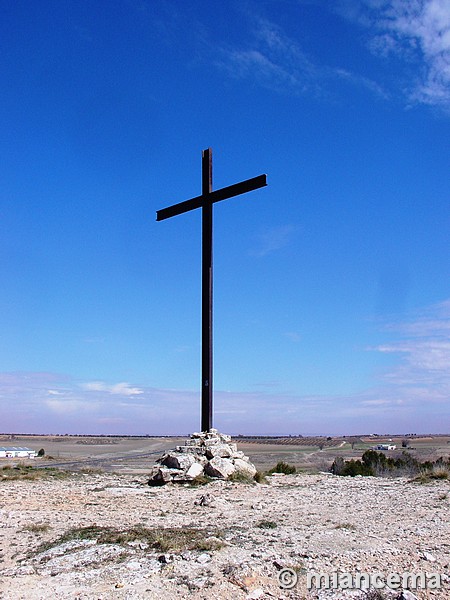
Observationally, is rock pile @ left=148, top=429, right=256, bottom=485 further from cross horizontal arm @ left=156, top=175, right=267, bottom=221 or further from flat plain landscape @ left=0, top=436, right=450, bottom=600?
cross horizontal arm @ left=156, top=175, right=267, bottom=221

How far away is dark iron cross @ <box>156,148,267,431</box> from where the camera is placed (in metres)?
14.7

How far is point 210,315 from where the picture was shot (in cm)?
1504

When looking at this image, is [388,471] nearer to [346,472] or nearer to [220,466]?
[346,472]

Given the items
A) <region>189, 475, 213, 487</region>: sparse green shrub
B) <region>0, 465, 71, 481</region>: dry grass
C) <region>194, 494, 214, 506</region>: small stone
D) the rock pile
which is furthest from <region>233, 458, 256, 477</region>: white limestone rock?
<region>0, 465, 71, 481</region>: dry grass

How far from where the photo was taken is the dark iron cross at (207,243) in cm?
1465

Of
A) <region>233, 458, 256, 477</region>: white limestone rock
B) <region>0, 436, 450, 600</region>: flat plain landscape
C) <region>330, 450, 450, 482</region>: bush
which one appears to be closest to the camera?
<region>0, 436, 450, 600</region>: flat plain landscape

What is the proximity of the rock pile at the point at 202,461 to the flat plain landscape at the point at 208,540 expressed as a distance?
1.18 m

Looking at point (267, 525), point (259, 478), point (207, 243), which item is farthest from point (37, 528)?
point (207, 243)

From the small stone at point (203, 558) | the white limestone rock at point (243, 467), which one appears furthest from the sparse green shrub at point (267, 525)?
the white limestone rock at point (243, 467)

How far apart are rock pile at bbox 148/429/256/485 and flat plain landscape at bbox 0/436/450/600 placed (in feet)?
3.88

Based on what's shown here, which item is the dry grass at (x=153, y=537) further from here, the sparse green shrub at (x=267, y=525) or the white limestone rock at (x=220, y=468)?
the white limestone rock at (x=220, y=468)

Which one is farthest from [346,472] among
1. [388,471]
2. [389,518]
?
[389,518]

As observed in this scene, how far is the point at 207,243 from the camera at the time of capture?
1548 cm

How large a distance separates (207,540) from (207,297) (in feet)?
31.3
